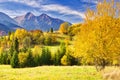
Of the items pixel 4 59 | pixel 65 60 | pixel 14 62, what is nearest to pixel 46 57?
pixel 65 60

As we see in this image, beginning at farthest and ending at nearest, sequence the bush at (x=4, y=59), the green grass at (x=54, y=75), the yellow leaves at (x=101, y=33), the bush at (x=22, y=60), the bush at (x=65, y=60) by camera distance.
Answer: the bush at (x=4, y=59), the bush at (x=22, y=60), the bush at (x=65, y=60), the yellow leaves at (x=101, y=33), the green grass at (x=54, y=75)

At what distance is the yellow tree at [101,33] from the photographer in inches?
1384

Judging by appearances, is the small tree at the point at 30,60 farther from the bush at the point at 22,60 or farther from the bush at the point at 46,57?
the bush at the point at 46,57

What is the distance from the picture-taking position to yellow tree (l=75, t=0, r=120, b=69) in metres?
35.2

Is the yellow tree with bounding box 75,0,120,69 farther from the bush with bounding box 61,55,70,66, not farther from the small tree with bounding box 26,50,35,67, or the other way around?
the small tree with bounding box 26,50,35,67

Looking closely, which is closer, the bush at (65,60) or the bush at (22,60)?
the bush at (65,60)

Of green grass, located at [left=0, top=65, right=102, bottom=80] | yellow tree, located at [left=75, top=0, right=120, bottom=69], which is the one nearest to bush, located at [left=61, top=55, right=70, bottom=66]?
green grass, located at [left=0, top=65, right=102, bottom=80]

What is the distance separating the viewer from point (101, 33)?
35.9 metres

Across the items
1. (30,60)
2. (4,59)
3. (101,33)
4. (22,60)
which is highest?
(101,33)

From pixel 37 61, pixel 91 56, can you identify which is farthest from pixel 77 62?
pixel 91 56

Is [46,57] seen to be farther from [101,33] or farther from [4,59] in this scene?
[101,33]

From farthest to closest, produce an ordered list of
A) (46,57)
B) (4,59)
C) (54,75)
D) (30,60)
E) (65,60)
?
1. (4,59)
2. (46,57)
3. (30,60)
4. (65,60)
5. (54,75)

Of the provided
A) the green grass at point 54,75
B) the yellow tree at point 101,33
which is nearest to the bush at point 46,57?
the green grass at point 54,75

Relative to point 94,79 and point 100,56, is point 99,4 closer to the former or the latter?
point 100,56
